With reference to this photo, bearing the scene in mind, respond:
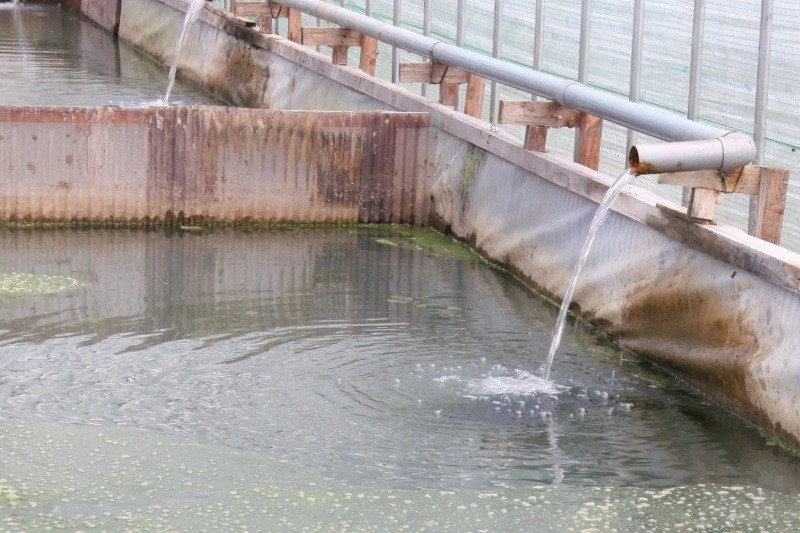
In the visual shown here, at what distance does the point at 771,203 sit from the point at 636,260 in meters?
1.08

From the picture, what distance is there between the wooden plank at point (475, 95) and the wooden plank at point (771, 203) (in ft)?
13.8

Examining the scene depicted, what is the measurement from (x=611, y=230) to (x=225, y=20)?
9.59 metres

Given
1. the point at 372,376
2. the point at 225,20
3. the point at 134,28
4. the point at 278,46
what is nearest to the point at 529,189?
the point at 372,376

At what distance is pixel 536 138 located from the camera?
911cm

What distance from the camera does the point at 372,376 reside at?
677 cm

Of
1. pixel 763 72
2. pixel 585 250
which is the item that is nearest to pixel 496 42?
pixel 763 72

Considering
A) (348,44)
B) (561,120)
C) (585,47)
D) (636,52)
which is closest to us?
(561,120)

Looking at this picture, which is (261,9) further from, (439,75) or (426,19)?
(439,75)

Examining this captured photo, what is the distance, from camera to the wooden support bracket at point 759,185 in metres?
6.57

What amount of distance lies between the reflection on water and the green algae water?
6612 mm

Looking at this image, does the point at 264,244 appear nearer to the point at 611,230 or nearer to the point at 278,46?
the point at 611,230

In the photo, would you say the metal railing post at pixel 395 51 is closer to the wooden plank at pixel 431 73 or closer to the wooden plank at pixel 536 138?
the wooden plank at pixel 431 73

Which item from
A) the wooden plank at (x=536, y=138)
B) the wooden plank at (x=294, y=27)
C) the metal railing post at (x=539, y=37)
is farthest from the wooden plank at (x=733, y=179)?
the wooden plank at (x=294, y=27)

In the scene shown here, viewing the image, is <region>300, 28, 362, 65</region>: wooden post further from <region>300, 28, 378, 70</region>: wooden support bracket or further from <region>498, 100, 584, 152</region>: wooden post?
<region>498, 100, 584, 152</region>: wooden post
